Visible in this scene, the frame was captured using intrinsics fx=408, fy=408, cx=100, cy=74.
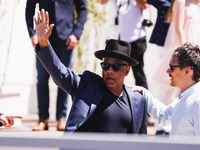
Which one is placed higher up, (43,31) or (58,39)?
(43,31)

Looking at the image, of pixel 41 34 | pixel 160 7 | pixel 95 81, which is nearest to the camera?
pixel 41 34

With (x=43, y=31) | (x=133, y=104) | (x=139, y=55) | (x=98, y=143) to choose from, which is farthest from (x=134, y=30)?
(x=98, y=143)

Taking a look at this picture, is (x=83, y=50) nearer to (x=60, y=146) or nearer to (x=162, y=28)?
(x=162, y=28)

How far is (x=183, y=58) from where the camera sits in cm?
276

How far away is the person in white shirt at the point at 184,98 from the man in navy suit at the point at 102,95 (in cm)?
17

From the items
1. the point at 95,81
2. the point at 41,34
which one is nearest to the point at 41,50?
the point at 41,34

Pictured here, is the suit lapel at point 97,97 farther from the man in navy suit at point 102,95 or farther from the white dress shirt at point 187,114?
the white dress shirt at point 187,114

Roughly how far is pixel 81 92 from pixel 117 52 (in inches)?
15.1

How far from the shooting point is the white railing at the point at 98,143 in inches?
50.6

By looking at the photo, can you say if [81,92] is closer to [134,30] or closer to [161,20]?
[161,20]

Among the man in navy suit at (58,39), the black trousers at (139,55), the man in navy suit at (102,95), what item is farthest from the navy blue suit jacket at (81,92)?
the black trousers at (139,55)

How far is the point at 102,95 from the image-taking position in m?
2.65

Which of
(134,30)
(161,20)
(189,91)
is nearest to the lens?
(189,91)

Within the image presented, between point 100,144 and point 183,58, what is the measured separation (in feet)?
5.17
